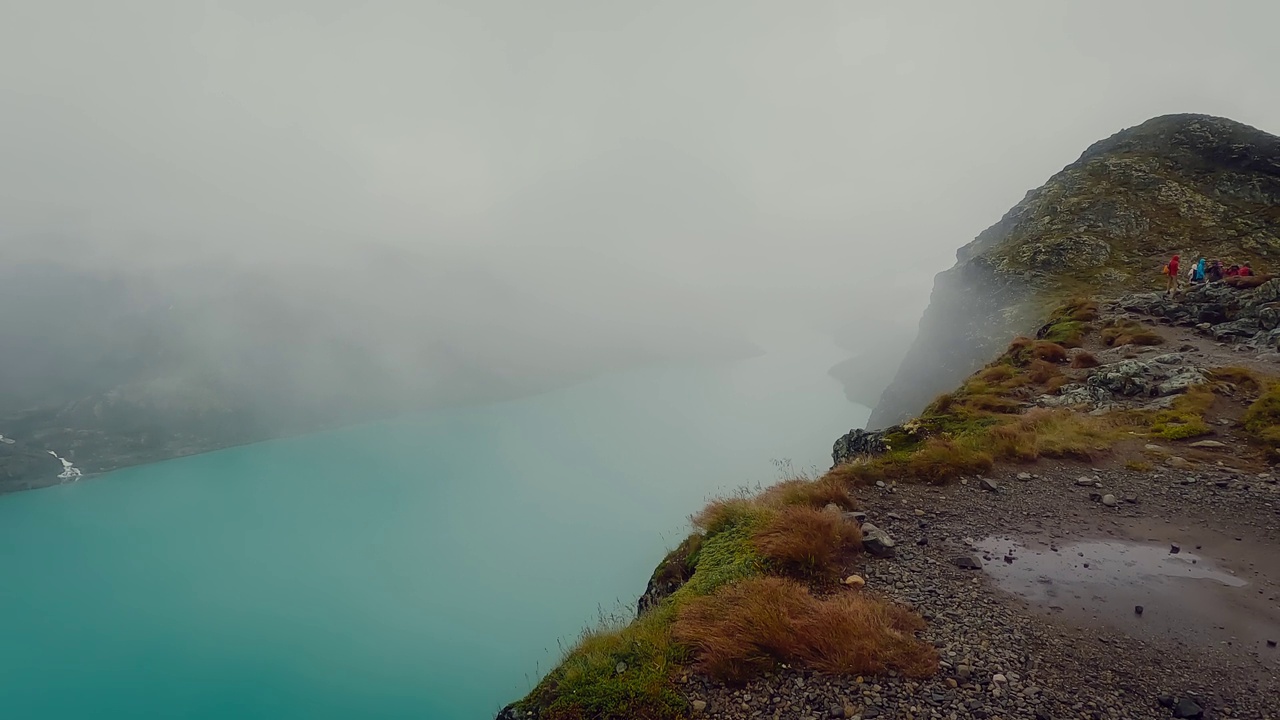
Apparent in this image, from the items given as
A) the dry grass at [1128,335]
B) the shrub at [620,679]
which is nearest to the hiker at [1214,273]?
the dry grass at [1128,335]

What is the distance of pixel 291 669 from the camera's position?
2325 inches

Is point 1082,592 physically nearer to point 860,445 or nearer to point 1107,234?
point 860,445

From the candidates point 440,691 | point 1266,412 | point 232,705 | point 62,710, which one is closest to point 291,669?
point 232,705

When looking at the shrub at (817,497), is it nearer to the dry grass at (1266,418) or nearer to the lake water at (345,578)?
the lake water at (345,578)

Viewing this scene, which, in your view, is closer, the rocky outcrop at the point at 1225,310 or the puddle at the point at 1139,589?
the puddle at the point at 1139,589

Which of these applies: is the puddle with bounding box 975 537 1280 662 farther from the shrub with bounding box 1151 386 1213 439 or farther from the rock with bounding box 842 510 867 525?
the shrub with bounding box 1151 386 1213 439

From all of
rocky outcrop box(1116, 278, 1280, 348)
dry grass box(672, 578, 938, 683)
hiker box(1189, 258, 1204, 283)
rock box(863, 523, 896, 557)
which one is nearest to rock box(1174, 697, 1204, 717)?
dry grass box(672, 578, 938, 683)

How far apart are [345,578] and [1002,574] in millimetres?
101509

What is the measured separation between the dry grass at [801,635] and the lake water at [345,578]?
455 centimetres

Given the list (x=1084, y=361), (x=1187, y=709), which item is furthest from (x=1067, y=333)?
(x=1187, y=709)

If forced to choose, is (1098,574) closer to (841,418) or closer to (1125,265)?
(1125,265)

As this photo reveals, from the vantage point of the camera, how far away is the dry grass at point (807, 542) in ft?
28.7

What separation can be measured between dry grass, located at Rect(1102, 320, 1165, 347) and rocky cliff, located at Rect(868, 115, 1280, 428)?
799cm

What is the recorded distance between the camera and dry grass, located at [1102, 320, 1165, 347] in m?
24.0
